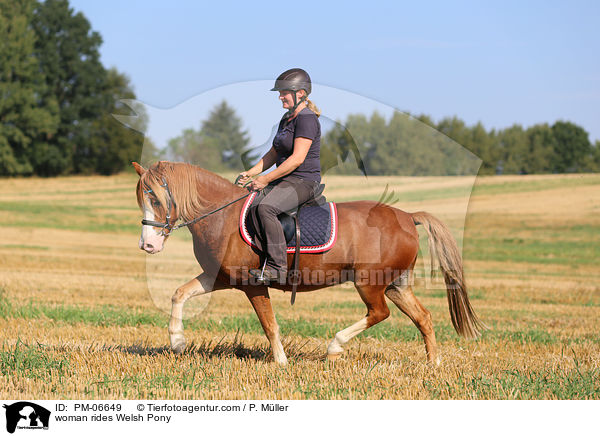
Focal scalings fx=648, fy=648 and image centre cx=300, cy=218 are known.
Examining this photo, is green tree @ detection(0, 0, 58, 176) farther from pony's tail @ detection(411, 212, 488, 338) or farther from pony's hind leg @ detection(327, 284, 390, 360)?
pony's hind leg @ detection(327, 284, 390, 360)

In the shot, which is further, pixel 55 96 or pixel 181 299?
pixel 55 96

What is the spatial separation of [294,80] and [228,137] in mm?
1225

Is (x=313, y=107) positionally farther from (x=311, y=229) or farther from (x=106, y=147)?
(x=106, y=147)

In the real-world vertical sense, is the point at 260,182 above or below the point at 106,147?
below

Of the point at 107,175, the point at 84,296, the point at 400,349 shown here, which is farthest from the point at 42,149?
the point at 400,349

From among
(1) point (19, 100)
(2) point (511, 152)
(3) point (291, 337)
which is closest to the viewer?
(3) point (291, 337)

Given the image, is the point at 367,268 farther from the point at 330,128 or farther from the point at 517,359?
the point at 517,359

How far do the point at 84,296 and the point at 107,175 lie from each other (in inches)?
1860

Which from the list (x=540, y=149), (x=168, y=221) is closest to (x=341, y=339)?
(x=168, y=221)

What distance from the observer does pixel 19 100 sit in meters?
51.9

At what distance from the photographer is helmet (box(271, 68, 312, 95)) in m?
6.29

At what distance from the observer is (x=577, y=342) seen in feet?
29.5
